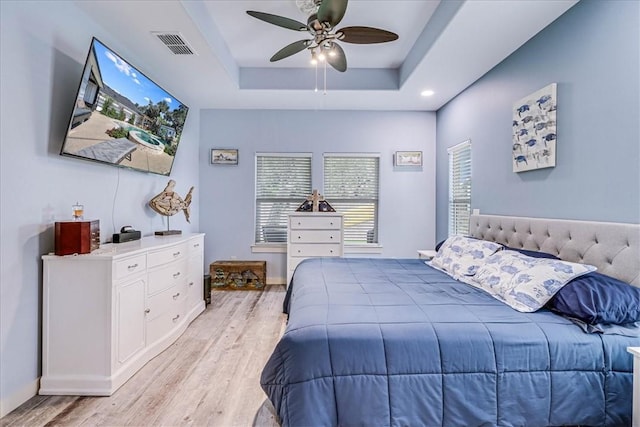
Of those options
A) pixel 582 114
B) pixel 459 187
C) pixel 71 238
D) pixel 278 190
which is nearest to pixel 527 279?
pixel 582 114

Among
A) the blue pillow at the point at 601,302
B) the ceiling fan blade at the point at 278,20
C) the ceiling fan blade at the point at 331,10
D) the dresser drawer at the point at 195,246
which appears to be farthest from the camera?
the dresser drawer at the point at 195,246

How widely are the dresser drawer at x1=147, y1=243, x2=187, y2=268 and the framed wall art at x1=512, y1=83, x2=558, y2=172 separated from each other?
328 centimetres

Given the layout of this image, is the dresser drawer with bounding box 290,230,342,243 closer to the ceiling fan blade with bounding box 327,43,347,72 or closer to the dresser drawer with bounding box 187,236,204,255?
the dresser drawer with bounding box 187,236,204,255

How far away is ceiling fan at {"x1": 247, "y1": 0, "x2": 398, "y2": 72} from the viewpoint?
205 centimetres

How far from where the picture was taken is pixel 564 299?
1.67m

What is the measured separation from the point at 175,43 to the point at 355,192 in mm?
3052

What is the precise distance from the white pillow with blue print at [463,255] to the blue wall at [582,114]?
0.51m

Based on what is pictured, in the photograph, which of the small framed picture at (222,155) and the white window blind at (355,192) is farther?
the white window blind at (355,192)

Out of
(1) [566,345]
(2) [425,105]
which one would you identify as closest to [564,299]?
(1) [566,345]

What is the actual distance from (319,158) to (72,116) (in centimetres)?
315

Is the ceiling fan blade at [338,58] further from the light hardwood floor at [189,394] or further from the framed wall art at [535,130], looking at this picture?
the light hardwood floor at [189,394]

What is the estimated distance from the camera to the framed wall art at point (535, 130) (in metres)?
2.37

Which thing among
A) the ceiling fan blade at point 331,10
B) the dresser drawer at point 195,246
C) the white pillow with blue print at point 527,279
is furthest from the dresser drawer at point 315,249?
the ceiling fan blade at point 331,10

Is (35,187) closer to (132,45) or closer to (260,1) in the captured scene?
(132,45)
